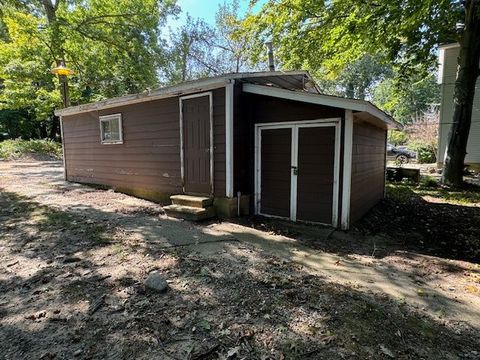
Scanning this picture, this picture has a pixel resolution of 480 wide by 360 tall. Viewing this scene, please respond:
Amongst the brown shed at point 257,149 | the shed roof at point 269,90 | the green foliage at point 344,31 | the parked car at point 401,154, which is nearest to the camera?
the shed roof at point 269,90

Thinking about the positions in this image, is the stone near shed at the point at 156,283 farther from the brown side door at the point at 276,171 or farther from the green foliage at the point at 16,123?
the green foliage at the point at 16,123

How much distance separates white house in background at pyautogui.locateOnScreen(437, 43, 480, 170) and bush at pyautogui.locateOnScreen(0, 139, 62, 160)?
74.4 ft

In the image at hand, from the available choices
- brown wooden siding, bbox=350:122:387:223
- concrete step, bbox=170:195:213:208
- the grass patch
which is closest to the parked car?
the grass patch

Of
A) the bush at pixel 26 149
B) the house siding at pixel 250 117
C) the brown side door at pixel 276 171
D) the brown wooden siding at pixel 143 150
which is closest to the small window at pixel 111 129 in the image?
the brown wooden siding at pixel 143 150

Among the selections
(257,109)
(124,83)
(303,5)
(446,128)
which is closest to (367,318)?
(257,109)

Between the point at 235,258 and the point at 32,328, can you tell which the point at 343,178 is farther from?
the point at 32,328

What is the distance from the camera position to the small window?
8239 mm

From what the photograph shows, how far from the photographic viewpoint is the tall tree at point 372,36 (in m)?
8.82

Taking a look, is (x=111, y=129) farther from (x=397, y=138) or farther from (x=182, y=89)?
(x=397, y=138)

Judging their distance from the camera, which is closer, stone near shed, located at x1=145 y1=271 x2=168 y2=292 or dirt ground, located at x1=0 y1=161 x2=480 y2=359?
dirt ground, located at x1=0 y1=161 x2=480 y2=359

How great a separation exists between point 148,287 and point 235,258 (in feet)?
4.07

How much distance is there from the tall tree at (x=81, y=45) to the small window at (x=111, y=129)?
Result: 882 cm

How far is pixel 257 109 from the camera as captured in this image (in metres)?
6.21

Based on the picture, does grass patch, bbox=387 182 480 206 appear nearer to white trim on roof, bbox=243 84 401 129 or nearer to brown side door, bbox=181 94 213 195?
white trim on roof, bbox=243 84 401 129
